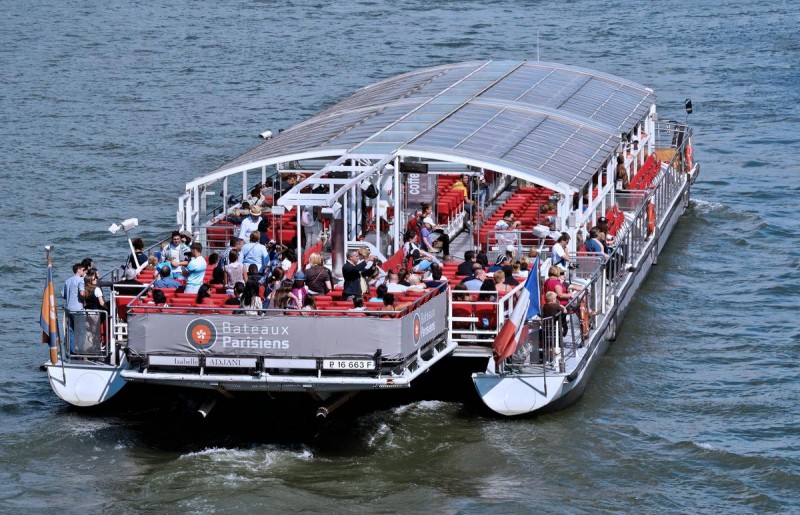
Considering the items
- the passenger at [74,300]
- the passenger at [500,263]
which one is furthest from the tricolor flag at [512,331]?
the passenger at [74,300]

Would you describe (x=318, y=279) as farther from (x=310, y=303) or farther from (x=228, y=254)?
(x=228, y=254)

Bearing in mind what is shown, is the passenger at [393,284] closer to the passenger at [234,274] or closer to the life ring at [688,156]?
the passenger at [234,274]

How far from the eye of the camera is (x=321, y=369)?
2459 centimetres

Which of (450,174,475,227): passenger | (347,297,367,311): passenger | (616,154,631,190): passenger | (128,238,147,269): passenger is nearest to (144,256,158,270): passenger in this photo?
(128,238,147,269): passenger

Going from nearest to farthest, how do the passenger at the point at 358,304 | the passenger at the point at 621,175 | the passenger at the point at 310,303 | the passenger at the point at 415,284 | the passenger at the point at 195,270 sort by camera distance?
the passenger at the point at 358,304, the passenger at the point at 310,303, the passenger at the point at 415,284, the passenger at the point at 195,270, the passenger at the point at 621,175

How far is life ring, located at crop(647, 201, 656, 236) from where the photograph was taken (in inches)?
1403

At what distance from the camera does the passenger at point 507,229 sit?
3114 centimetres

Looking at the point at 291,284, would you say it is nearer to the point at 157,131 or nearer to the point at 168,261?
the point at 168,261

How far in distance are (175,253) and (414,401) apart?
4.72 meters

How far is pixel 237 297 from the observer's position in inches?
1033

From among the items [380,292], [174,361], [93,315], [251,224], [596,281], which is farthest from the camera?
[251,224]

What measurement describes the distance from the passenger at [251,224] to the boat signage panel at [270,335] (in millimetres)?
6017

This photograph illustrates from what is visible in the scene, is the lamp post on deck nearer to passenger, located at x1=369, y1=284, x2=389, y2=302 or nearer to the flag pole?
the flag pole

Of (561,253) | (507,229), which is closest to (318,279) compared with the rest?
(561,253)
